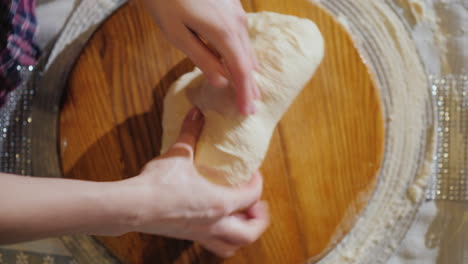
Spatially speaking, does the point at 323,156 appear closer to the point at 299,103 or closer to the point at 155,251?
the point at 299,103

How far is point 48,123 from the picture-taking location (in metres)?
0.76

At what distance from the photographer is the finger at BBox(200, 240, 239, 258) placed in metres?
0.64

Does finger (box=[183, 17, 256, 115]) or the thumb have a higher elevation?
finger (box=[183, 17, 256, 115])

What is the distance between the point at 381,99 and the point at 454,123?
16 cm

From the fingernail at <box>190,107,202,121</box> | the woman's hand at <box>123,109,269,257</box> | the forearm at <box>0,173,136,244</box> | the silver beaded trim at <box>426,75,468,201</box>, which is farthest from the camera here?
the silver beaded trim at <box>426,75,468,201</box>

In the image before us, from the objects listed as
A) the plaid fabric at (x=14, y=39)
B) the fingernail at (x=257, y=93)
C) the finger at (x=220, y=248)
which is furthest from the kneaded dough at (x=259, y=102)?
the plaid fabric at (x=14, y=39)

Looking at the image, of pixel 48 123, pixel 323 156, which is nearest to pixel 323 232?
pixel 323 156

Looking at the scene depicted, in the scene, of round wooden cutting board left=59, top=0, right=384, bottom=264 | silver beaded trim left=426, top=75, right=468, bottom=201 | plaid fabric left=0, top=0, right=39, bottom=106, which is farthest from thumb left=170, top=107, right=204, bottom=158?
silver beaded trim left=426, top=75, right=468, bottom=201

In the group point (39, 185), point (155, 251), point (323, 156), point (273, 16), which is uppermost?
point (273, 16)

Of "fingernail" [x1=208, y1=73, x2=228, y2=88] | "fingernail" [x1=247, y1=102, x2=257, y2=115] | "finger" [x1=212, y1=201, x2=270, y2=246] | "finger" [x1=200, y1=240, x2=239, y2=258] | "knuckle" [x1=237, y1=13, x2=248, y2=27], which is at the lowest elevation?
"finger" [x1=200, y1=240, x2=239, y2=258]

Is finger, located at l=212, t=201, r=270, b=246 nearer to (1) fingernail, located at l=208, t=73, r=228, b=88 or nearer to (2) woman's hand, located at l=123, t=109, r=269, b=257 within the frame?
(2) woman's hand, located at l=123, t=109, r=269, b=257

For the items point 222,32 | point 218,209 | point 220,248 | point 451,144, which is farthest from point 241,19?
point 451,144

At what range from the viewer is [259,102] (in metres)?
0.58

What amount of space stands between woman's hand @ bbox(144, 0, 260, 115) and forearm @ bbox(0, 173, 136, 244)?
198 millimetres
